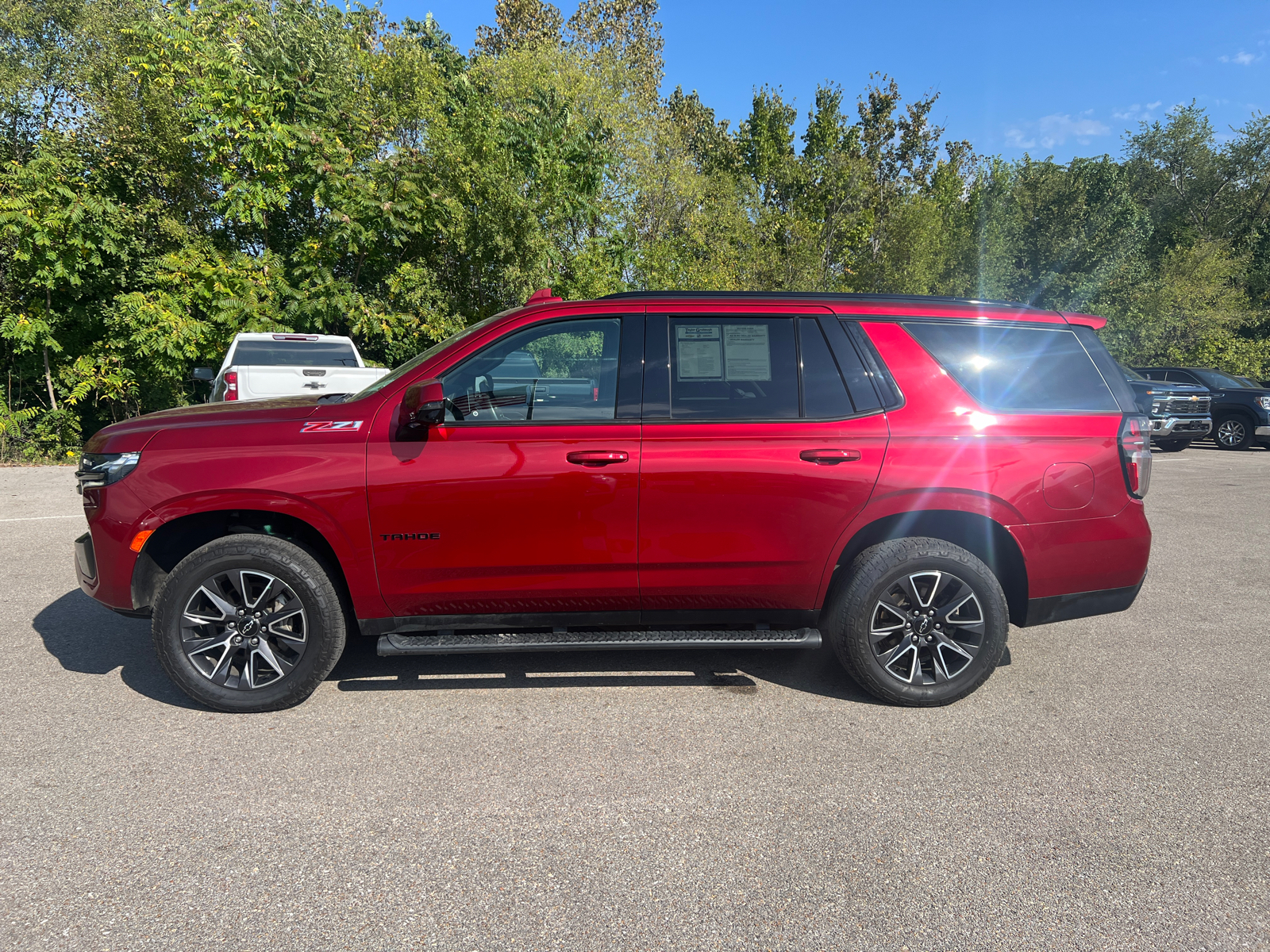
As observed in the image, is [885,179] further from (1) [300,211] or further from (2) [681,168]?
(1) [300,211]

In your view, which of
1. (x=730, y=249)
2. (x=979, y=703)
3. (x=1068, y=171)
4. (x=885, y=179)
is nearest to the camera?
(x=979, y=703)

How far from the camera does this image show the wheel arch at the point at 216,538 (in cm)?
374

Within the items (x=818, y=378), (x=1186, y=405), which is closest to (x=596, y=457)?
(x=818, y=378)

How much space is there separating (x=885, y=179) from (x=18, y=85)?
47.2 metres

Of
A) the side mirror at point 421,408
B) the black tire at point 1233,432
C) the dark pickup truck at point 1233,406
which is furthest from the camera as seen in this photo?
the black tire at point 1233,432

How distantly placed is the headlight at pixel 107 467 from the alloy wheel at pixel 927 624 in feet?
11.7

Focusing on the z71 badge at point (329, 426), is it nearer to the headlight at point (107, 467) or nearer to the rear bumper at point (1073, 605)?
the headlight at point (107, 467)

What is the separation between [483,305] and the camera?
59.3 feet

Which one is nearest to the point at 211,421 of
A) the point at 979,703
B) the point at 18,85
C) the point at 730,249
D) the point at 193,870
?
the point at 193,870

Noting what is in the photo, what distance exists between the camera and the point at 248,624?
368 centimetres

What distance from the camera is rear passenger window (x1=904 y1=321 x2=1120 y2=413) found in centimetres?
395

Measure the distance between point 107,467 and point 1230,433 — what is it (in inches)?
860

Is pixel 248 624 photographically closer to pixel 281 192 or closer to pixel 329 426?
pixel 329 426

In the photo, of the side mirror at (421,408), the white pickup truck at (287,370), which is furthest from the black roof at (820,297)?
the white pickup truck at (287,370)
